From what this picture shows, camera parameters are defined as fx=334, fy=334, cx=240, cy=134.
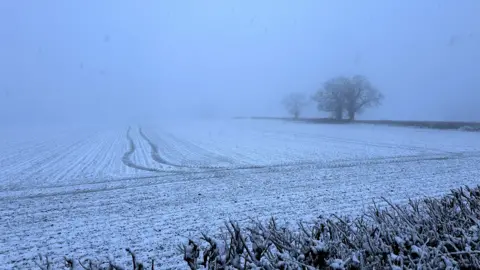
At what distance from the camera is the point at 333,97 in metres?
68.5

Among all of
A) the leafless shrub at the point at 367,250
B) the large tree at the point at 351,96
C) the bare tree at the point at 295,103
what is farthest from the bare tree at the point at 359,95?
the leafless shrub at the point at 367,250

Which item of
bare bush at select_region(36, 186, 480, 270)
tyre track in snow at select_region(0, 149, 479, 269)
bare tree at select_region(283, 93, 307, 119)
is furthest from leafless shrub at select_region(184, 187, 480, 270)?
bare tree at select_region(283, 93, 307, 119)

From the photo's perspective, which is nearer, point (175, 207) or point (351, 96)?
point (175, 207)

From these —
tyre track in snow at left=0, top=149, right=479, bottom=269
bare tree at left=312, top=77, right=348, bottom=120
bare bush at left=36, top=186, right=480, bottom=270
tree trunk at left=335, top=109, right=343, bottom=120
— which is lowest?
tyre track in snow at left=0, top=149, right=479, bottom=269

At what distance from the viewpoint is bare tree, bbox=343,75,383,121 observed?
67.1m

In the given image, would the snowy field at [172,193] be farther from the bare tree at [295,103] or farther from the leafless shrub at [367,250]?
the bare tree at [295,103]

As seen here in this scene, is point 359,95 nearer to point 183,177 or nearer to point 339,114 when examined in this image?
point 339,114

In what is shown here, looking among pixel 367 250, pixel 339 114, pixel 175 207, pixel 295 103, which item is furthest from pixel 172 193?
pixel 295 103

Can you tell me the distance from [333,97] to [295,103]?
111ft

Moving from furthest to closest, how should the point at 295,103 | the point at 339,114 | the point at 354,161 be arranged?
the point at 295,103 < the point at 339,114 < the point at 354,161

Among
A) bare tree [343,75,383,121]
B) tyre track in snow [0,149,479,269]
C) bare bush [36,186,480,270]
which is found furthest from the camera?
bare tree [343,75,383,121]

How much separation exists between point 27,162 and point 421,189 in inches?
803

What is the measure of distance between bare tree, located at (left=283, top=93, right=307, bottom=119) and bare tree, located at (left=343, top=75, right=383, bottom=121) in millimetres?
33633

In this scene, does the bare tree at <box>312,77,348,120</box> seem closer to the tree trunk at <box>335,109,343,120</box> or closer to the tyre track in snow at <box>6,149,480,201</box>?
the tree trunk at <box>335,109,343,120</box>
